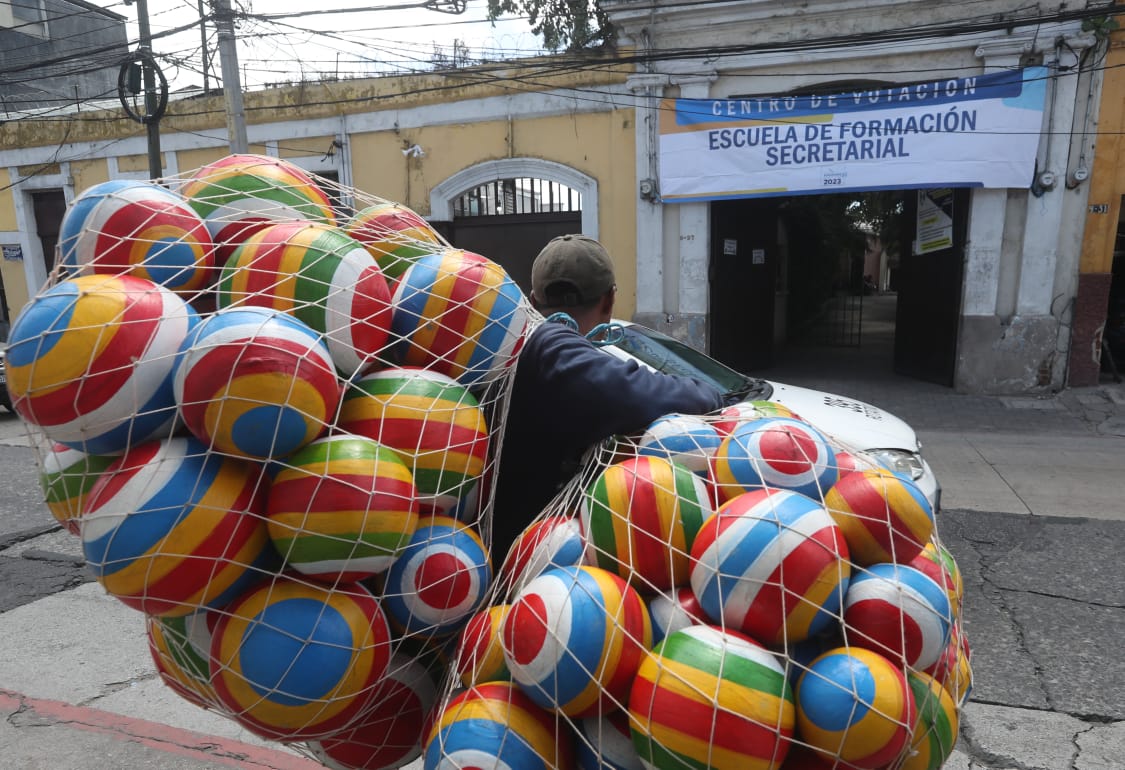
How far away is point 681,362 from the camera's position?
4680 mm

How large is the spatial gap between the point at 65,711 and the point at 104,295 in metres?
2.90

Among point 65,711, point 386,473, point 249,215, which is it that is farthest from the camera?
point 65,711

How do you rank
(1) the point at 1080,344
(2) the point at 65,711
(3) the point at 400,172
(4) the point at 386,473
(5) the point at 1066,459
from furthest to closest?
(3) the point at 400,172
(1) the point at 1080,344
(5) the point at 1066,459
(2) the point at 65,711
(4) the point at 386,473

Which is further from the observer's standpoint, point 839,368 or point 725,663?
point 839,368

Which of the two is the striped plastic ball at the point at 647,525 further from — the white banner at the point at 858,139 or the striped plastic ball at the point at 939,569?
the white banner at the point at 858,139

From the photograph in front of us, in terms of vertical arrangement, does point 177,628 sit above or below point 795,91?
below

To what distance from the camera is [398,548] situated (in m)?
1.27

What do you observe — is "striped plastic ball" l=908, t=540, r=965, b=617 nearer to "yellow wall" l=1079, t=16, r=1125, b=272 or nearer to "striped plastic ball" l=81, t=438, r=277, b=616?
"striped plastic ball" l=81, t=438, r=277, b=616

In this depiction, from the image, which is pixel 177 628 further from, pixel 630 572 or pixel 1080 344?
pixel 1080 344

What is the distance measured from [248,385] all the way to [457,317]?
0.46 metres

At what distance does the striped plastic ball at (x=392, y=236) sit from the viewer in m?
1.61

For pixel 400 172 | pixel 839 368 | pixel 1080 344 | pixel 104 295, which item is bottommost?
pixel 839 368

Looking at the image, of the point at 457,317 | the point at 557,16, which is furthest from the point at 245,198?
the point at 557,16

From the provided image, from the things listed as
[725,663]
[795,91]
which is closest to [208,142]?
[795,91]
